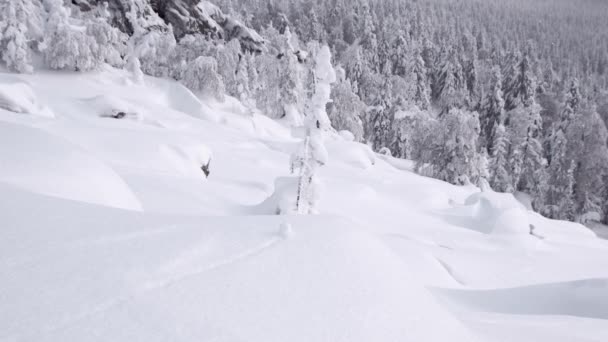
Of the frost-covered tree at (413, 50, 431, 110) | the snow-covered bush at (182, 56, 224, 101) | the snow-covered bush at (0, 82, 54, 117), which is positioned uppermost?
the frost-covered tree at (413, 50, 431, 110)

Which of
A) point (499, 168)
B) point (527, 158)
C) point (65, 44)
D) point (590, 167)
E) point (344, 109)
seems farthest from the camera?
point (344, 109)

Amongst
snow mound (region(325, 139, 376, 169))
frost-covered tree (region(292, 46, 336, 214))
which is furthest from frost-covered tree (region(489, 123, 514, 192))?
frost-covered tree (region(292, 46, 336, 214))

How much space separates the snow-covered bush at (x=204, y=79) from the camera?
93.4 feet

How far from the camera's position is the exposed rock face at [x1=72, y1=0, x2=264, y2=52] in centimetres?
3134

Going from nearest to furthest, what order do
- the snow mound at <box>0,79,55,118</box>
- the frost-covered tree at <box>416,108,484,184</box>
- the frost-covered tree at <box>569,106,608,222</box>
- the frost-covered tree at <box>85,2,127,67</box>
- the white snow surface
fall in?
the white snow surface
the snow mound at <box>0,79,55,118</box>
the frost-covered tree at <box>85,2,127,67</box>
the frost-covered tree at <box>416,108,484,184</box>
the frost-covered tree at <box>569,106,608,222</box>

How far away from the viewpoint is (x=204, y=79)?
28.6m

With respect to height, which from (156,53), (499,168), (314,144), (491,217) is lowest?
(499,168)

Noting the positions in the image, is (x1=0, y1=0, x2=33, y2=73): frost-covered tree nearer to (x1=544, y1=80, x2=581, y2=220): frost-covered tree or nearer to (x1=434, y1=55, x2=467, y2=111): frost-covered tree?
(x1=544, y1=80, x2=581, y2=220): frost-covered tree

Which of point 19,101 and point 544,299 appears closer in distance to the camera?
point 544,299

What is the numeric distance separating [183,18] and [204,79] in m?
10.2

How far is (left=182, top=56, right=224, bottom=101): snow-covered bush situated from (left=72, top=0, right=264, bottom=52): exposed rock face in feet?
23.2

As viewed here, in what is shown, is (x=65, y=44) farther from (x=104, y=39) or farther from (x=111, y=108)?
(x=111, y=108)

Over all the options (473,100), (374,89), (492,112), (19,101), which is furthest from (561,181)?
(19,101)

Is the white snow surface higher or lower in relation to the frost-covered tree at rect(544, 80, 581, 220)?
higher
